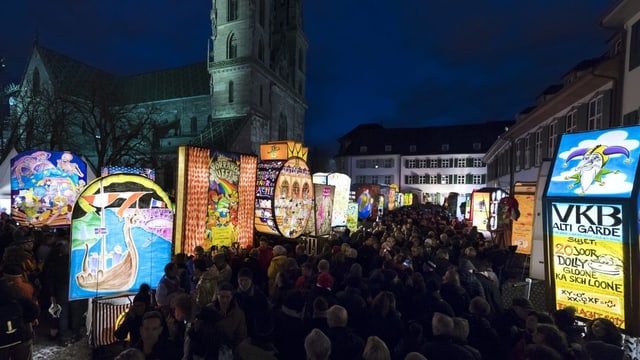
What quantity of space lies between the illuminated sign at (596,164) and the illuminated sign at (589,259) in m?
0.23

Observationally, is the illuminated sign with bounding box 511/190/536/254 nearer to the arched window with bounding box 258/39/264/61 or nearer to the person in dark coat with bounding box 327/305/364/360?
the person in dark coat with bounding box 327/305/364/360

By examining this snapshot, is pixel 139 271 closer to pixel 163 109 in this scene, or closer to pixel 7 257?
pixel 7 257

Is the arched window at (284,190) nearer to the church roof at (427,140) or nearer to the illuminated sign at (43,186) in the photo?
the illuminated sign at (43,186)

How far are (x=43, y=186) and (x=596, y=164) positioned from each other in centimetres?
1445

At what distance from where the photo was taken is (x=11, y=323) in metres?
4.42

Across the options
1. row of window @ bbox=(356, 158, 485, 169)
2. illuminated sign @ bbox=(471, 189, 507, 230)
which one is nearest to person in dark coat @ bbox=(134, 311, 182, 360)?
illuminated sign @ bbox=(471, 189, 507, 230)

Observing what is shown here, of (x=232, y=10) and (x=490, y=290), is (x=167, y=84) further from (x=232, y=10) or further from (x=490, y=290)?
(x=490, y=290)

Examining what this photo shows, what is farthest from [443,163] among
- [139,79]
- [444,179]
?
[139,79]

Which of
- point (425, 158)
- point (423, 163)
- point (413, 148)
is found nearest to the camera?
point (425, 158)

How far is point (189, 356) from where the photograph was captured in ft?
12.9

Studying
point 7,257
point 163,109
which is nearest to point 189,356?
point 7,257

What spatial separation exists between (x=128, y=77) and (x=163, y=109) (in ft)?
31.1

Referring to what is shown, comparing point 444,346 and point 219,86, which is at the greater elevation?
point 219,86

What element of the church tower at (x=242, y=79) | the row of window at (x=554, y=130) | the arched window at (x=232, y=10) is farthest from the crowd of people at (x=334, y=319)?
the arched window at (x=232, y=10)
